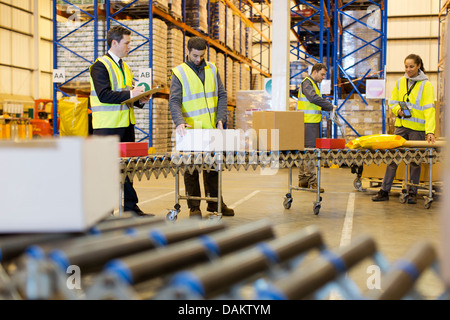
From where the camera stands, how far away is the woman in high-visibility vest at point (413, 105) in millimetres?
6723

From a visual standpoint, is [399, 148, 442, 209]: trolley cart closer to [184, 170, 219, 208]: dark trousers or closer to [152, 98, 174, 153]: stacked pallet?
[184, 170, 219, 208]: dark trousers

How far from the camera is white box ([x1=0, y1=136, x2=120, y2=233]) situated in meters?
1.19

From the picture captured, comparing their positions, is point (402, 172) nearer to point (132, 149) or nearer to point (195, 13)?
point (132, 149)

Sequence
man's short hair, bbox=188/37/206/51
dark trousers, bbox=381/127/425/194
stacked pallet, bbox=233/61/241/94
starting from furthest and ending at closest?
stacked pallet, bbox=233/61/241/94
dark trousers, bbox=381/127/425/194
man's short hair, bbox=188/37/206/51

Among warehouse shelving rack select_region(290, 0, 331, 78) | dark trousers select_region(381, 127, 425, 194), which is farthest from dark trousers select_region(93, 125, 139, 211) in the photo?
warehouse shelving rack select_region(290, 0, 331, 78)

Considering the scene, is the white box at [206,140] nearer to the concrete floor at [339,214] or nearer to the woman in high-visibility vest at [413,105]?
the concrete floor at [339,214]

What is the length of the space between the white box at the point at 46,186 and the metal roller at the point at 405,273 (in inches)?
29.9

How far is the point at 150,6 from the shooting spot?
9.56m

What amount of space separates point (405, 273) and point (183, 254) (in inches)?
23.9

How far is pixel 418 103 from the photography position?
6848mm

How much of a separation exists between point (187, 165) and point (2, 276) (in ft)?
12.0

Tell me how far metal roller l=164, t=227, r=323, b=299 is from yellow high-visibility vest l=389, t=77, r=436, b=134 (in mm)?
5668

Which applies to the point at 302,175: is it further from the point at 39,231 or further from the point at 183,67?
the point at 39,231

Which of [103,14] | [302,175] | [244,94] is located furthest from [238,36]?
[302,175]
